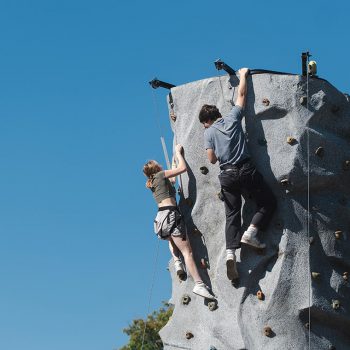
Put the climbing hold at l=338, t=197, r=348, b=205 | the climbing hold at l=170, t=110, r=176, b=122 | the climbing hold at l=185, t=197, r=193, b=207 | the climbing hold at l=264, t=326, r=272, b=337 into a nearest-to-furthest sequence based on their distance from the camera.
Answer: the climbing hold at l=264, t=326, r=272, b=337, the climbing hold at l=338, t=197, r=348, b=205, the climbing hold at l=185, t=197, r=193, b=207, the climbing hold at l=170, t=110, r=176, b=122

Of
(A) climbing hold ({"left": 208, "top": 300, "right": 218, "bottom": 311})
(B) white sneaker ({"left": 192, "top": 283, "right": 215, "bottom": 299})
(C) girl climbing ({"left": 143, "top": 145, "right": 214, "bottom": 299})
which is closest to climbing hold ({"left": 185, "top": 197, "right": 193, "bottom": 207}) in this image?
(C) girl climbing ({"left": 143, "top": 145, "right": 214, "bottom": 299})

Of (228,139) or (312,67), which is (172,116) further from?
(312,67)

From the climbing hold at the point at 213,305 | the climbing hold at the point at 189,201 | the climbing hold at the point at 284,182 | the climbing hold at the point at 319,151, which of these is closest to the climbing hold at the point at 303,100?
the climbing hold at the point at 319,151

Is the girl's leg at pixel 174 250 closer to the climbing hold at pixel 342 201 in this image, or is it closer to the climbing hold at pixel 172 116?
the climbing hold at pixel 172 116

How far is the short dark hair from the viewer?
12.8 metres

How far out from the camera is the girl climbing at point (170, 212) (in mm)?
13148

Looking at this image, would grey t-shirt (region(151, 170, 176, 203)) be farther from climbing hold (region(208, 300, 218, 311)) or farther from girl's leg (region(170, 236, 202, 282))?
climbing hold (region(208, 300, 218, 311))

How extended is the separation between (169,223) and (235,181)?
120 centimetres

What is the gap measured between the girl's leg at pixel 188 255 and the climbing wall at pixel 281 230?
0.16 metres

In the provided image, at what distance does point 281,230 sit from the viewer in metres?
12.6

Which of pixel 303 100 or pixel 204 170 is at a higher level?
pixel 303 100

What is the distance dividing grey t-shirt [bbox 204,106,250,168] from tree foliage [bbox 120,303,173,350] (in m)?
15.5

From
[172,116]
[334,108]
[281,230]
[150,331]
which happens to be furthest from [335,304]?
[150,331]

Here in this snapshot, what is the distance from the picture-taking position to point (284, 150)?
12.8 m
